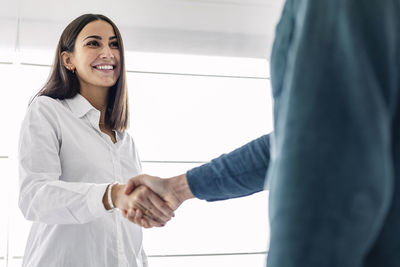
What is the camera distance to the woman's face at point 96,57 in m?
2.14

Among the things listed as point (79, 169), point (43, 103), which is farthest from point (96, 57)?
point (79, 169)

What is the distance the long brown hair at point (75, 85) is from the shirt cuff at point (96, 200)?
0.52 meters

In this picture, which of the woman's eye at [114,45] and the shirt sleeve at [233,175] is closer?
the shirt sleeve at [233,175]

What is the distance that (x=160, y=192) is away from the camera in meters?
1.64

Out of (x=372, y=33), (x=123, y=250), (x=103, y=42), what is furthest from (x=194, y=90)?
(x=372, y=33)

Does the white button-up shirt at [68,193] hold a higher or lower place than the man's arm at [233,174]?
lower

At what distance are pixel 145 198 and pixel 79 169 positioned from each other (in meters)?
0.30

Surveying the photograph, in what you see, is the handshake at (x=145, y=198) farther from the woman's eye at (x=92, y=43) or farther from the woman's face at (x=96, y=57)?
the woman's eye at (x=92, y=43)

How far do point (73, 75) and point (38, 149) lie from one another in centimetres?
56

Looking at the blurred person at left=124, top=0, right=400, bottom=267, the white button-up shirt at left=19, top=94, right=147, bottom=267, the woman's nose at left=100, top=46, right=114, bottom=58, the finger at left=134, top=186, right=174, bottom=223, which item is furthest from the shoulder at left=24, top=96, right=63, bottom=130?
the blurred person at left=124, top=0, right=400, bottom=267

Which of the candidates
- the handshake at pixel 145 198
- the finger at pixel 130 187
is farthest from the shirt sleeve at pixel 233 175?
the finger at pixel 130 187

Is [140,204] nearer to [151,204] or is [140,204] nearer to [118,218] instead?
[151,204]

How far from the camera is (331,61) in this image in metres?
0.52

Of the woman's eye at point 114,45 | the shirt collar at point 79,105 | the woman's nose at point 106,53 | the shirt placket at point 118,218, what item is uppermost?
the woman's eye at point 114,45
